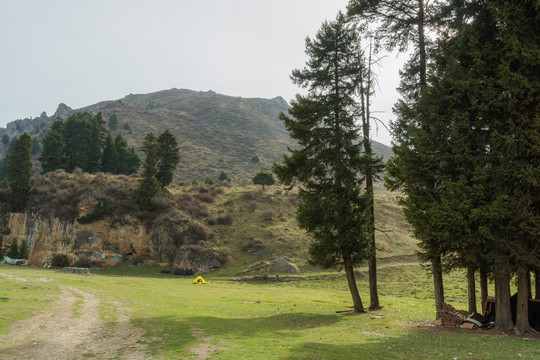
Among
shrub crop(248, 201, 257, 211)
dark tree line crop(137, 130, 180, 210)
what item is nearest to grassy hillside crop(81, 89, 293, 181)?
dark tree line crop(137, 130, 180, 210)

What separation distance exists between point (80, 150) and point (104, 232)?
3193cm

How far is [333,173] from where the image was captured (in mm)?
23750

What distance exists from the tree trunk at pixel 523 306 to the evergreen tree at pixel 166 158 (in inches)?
2490

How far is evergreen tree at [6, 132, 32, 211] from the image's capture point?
195 feet

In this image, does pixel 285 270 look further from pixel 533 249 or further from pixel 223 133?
pixel 223 133

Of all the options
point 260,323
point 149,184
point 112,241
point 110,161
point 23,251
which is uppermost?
point 110,161

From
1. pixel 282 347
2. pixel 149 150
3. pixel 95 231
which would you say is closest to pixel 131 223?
pixel 95 231

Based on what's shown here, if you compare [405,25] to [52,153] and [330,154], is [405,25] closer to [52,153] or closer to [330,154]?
[330,154]

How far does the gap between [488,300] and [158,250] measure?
51201 mm

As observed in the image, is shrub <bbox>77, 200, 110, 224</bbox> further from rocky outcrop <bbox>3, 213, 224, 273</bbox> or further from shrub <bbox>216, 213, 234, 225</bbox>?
shrub <bbox>216, 213, 234, 225</bbox>

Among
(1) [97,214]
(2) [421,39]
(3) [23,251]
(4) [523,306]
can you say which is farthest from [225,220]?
(4) [523,306]

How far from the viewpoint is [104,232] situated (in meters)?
57.4

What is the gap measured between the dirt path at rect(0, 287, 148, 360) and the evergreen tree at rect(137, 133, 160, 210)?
44.1 m

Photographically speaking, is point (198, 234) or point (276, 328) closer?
point (276, 328)
